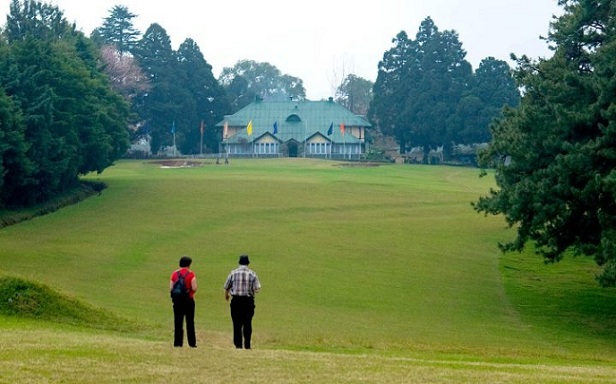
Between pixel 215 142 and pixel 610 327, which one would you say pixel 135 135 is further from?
pixel 610 327

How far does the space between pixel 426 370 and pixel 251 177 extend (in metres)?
70.3

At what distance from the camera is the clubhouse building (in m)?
138

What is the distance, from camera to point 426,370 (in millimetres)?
17484

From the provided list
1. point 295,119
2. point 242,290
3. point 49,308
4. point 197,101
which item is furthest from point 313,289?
point 295,119

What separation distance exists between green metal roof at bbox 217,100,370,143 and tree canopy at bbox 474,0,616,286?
318 feet

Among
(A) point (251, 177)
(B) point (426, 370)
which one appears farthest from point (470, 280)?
(A) point (251, 177)

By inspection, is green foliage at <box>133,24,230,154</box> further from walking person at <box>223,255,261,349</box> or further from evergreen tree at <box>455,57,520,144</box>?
walking person at <box>223,255,261,349</box>

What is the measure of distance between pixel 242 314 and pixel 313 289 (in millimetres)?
17897

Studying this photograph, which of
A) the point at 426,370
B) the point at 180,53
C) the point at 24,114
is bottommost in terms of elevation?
the point at 426,370

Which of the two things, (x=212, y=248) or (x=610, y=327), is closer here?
(x=610, y=327)

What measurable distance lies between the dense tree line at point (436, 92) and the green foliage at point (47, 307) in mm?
98943

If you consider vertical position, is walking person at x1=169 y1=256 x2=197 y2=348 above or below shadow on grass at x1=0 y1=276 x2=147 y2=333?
above

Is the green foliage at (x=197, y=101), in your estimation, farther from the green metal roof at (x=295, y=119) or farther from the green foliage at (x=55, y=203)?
the green foliage at (x=55, y=203)

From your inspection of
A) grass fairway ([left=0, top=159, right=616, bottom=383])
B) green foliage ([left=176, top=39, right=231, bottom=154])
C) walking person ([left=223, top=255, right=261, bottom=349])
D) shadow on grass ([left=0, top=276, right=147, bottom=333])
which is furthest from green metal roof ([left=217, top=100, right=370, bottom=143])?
walking person ([left=223, top=255, right=261, bottom=349])
